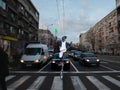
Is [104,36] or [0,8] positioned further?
[104,36]

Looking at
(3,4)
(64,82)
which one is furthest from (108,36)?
(64,82)

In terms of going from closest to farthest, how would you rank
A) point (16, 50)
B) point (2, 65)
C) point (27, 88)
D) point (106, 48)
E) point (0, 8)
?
point (2, 65), point (27, 88), point (0, 8), point (16, 50), point (106, 48)

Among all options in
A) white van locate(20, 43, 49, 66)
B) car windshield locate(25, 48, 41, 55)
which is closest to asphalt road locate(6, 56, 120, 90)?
white van locate(20, 43, 49, 66)

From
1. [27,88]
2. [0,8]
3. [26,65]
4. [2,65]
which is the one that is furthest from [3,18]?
[2,65]

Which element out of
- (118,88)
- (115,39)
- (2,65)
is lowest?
(118,88)

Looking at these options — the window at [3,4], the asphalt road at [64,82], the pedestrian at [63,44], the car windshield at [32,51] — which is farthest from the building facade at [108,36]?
the pedestrian at [63,44]

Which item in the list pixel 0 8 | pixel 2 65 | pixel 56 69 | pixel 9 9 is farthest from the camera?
pixel 9 9

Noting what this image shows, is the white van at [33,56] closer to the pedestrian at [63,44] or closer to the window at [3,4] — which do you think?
the pedestrian at [63,44]

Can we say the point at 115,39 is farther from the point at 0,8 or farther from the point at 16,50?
the point at 0,8

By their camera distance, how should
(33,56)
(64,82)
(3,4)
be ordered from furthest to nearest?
(3,4) → (33,56) → (64,82)

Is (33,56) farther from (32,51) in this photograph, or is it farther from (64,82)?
(64,82)

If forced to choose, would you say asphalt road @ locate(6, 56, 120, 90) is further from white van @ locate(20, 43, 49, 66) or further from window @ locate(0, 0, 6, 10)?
Result: window @ locate(0, 0, 6, 10)

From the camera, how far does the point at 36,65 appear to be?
2258 centimetres

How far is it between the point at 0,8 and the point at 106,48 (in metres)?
84.2
